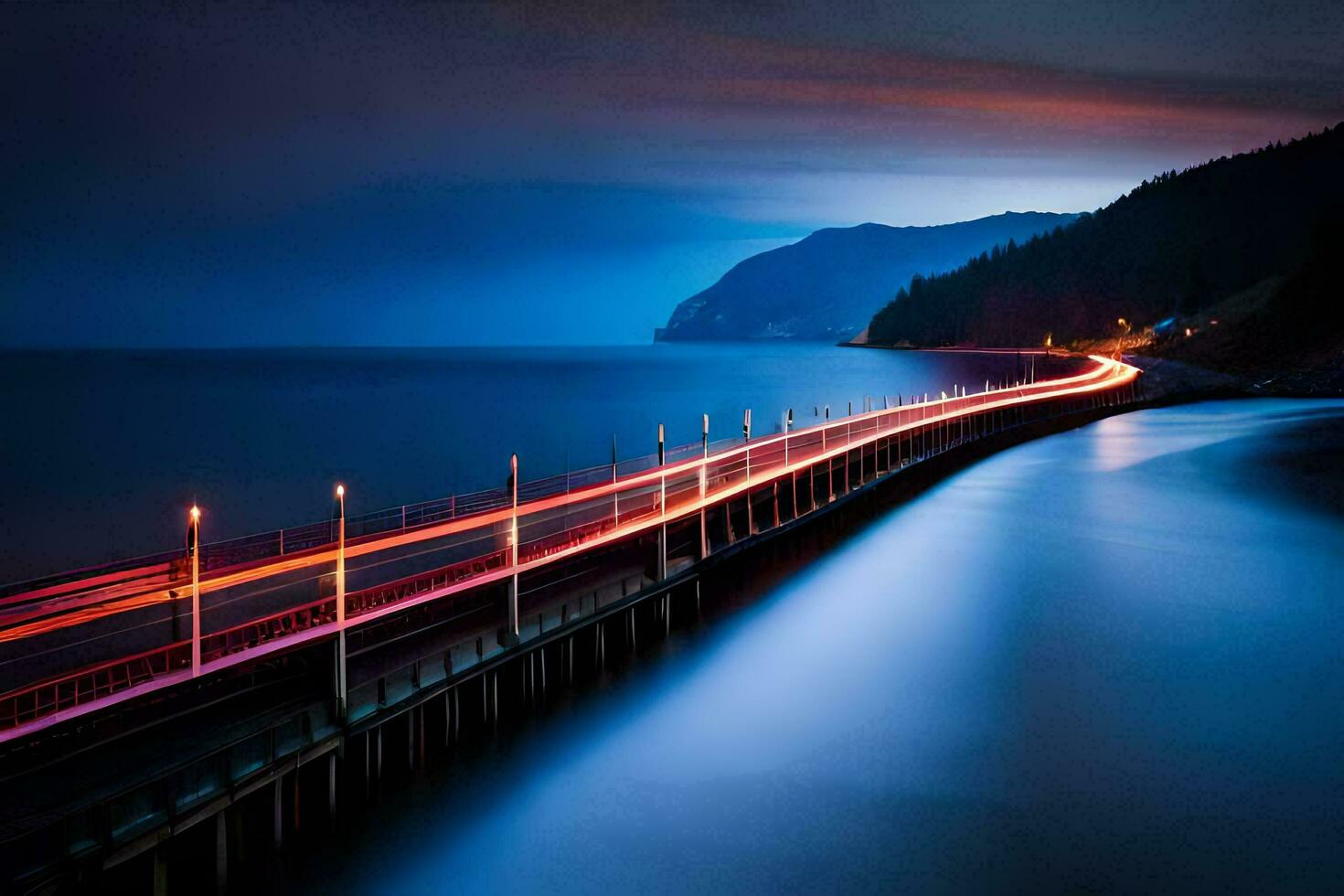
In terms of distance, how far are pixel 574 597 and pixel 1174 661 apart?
51.1 ft

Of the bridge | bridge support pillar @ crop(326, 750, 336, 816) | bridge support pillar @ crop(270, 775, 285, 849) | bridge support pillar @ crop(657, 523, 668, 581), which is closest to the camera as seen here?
the bridge

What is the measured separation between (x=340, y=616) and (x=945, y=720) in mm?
13437

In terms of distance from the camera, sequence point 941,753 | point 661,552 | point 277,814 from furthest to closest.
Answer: point 661,552, point 941,753, point 277,814

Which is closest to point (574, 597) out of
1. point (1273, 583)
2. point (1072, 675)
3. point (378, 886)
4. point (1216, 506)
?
point (378, 886)

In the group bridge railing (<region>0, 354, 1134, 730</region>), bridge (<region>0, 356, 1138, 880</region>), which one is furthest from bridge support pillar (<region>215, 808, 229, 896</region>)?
bridge railing (<region>0, 354, 1134, 730</region>)

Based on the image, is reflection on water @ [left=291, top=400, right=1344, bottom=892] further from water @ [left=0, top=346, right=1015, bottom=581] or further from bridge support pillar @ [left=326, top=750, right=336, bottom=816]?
water @ [left=0, top=346, right=1015, bottom=581]

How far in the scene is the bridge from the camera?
626 inches

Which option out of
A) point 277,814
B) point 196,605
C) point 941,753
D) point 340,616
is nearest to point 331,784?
point 277,814

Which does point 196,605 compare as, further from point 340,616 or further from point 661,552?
point 661,552

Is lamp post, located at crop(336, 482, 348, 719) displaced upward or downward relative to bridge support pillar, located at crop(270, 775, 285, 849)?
upward

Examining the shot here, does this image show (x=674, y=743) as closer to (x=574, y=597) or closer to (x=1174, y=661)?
(x=574, y=597)

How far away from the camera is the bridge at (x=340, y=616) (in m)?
15.9

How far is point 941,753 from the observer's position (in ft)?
74.1

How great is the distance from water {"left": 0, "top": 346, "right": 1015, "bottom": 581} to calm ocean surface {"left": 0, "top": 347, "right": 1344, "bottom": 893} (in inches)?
24.5
